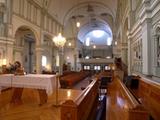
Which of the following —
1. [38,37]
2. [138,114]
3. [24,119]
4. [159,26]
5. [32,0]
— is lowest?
[24,119]

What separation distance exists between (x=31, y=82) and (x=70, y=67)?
21363 millimetres

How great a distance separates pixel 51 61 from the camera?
21797 mm

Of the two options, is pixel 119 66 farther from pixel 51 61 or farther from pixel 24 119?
pixel 51 61

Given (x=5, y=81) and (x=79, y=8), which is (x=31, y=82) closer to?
(x=5, y=81)

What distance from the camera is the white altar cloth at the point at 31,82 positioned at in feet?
17.8

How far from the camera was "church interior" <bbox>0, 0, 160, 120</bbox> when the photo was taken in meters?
3.69

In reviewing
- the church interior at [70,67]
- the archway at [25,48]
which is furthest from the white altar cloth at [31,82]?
the archway at [25,48]

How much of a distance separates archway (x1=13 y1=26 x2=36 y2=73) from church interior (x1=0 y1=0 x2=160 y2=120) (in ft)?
0.31

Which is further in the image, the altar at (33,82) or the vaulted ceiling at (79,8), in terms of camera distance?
the vaulted ceiling at (79,8)

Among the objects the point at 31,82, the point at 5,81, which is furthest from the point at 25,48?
the point at 31,82

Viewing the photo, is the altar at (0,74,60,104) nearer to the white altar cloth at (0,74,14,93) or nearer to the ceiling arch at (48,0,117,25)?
→ the white altar cloth at (0,74,14,93)

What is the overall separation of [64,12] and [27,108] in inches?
626

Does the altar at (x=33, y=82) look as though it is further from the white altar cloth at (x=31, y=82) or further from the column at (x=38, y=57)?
the column at (x=38, y=57)

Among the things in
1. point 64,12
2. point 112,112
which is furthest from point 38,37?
point 112,112
